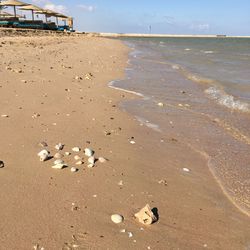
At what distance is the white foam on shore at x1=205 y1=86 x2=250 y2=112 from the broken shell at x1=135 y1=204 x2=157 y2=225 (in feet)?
19.9

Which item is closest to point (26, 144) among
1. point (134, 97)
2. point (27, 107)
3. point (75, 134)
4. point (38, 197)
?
point (75, 134)

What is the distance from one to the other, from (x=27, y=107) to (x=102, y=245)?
4.38 metres

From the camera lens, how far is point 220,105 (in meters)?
9.30

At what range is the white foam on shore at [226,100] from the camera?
9094mm

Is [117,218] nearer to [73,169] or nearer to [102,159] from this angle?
[73,169]

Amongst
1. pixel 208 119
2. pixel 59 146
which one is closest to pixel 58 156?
pixel 59 146

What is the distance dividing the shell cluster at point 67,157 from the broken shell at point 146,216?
1.11 metres

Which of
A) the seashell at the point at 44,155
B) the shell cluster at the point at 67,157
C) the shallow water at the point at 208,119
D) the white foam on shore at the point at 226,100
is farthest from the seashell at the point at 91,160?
the white foam on shore at the point at 226,100

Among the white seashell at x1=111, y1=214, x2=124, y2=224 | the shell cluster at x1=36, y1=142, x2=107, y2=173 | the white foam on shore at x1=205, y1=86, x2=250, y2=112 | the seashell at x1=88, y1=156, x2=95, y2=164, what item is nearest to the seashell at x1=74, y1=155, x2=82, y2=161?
the shell cluster at x1=36, y1=142, x2=107, y2=173

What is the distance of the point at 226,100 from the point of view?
32.6ft

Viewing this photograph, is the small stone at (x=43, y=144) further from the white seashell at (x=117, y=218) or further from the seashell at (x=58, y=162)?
the white seashell at (x=117, y=218)

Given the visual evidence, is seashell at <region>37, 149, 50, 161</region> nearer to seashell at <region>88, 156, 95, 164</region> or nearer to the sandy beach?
the sandy beach

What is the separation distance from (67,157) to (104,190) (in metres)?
0.94

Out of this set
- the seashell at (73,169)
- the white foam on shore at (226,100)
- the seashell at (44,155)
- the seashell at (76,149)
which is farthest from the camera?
the white foam on shore at (226,100)
